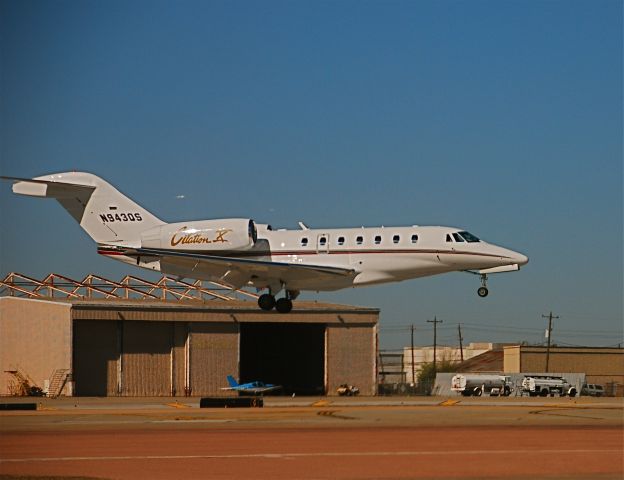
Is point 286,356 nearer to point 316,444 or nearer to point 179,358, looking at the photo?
point 179,358

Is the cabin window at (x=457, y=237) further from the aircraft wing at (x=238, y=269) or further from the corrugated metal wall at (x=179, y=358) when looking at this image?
the corrugated metal wall at (x=179, y=358)

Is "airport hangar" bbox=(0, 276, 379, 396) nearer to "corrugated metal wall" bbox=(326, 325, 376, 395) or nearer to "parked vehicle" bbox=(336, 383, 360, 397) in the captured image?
"corrugated metal wall" bbox=(326, 325, 376, 395)

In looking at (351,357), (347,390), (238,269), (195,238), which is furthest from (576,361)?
(195,238)

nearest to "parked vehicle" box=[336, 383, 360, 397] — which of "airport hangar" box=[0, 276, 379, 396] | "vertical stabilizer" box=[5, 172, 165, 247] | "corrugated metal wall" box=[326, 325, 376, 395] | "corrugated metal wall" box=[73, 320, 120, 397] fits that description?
"corrugated metal wall" box=[326, 325, 376, 395]

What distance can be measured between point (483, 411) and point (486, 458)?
15288 millimetres

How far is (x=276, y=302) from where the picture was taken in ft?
159

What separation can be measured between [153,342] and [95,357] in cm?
356

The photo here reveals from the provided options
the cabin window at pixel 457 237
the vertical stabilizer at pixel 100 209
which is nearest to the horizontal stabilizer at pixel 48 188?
the vertical stabilizer at pixel 100 209

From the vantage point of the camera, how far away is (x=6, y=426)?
29766mm

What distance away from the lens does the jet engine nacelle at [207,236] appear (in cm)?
4678

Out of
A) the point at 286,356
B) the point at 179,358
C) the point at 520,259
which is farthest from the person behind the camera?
the point at 286,356

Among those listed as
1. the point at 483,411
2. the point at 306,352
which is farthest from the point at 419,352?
the point at 483,411

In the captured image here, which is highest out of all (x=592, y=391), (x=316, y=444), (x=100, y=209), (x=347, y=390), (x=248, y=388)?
(x=100, y=209)

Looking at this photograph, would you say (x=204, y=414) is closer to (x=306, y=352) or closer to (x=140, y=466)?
(x=140, y=466)
